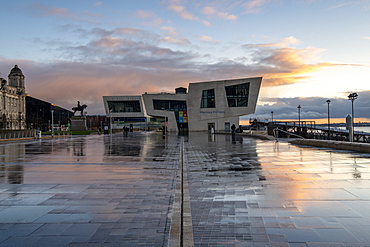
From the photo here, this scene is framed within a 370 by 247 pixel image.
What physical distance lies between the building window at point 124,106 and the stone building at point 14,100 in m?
33.1

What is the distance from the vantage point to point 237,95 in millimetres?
76188

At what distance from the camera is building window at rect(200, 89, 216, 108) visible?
7750cm

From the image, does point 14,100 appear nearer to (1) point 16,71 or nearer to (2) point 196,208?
(1) point 16,71

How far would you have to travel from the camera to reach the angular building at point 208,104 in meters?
75.2

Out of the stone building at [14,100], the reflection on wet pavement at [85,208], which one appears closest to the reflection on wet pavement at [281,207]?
the reflection on wet pavement at [85,208]

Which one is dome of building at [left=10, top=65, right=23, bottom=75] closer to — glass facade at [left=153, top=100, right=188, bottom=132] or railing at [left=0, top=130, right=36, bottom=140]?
glass facade at [left=153, top=100, right=188, bottom=132]

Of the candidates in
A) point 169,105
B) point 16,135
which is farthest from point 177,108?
point 16,135

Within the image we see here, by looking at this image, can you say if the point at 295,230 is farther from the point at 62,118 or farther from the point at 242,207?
the point at 62,118

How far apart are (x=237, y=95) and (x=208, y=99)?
740 centimetres

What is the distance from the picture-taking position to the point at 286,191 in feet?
24.1

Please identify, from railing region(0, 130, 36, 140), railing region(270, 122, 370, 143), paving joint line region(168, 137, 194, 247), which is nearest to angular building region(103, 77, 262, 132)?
railing region(270, 122, 370, 143)

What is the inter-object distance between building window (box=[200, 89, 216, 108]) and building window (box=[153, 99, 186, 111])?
23.0 feet

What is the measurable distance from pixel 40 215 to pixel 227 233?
344cm

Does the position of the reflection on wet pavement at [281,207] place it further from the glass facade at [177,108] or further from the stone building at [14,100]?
the stone building at [14,100]
